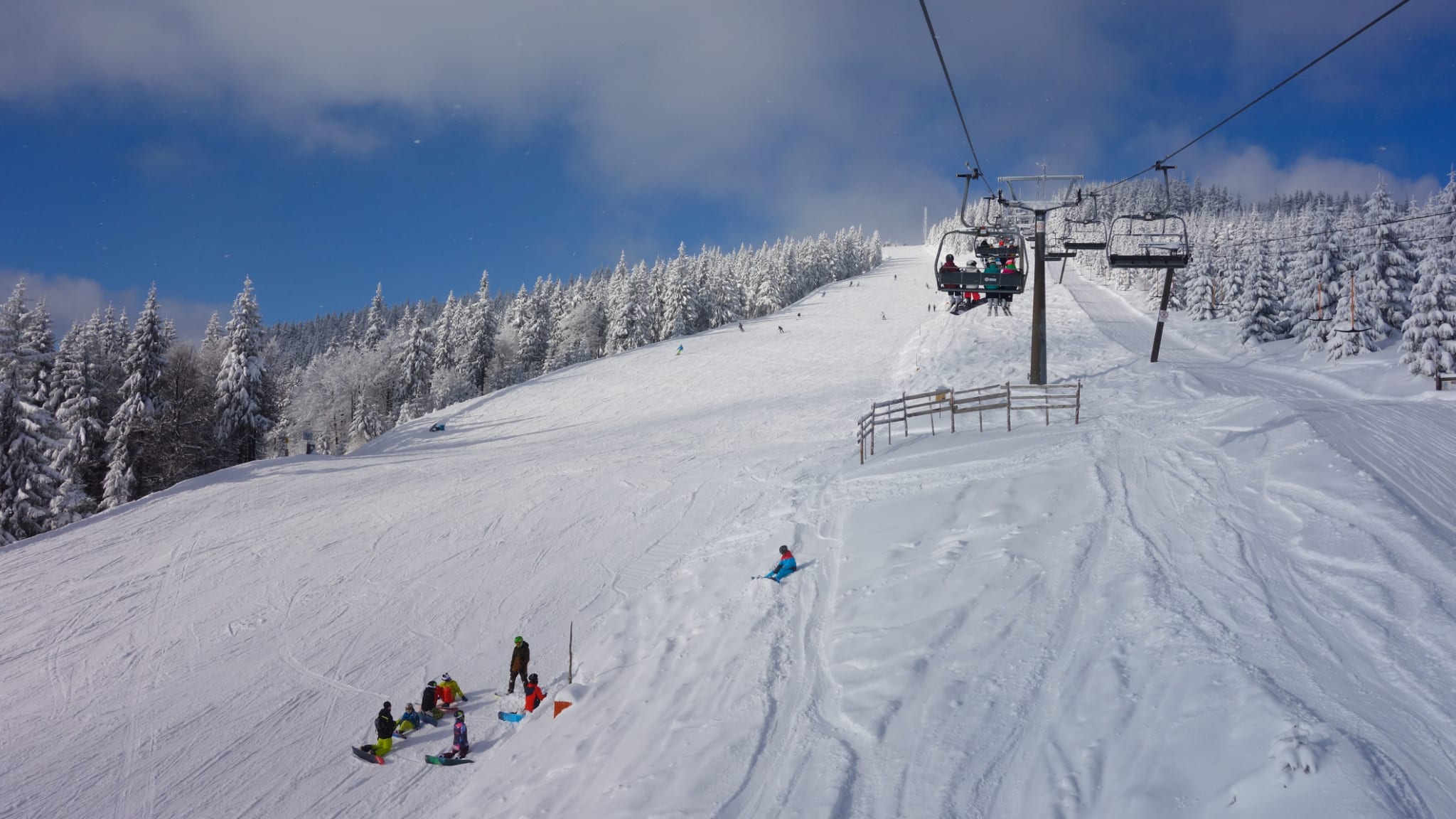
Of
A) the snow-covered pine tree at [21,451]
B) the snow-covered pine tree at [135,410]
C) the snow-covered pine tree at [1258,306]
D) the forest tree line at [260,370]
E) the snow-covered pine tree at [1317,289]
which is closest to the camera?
the snow-covered pine tree at [21,451]

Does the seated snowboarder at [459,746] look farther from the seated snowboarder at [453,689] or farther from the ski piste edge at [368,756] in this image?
the seated snowboarder at [453,689]

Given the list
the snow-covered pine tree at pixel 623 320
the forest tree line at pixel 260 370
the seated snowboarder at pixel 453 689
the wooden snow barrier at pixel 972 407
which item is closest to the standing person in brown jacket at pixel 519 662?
the seated snowboarder at pixel 453 689

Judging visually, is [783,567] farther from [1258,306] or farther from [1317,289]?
[1258,306]

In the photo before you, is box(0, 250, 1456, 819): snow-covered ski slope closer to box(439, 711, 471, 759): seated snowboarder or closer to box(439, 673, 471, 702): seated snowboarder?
box(439, 711, 471, 759): seated snowboarder

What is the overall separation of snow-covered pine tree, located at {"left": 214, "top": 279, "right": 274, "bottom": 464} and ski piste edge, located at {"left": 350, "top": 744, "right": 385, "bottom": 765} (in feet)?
123

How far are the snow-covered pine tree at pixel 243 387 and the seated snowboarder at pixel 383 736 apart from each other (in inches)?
1481

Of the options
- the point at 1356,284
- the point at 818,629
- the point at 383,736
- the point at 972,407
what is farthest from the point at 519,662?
the point at 1356,284

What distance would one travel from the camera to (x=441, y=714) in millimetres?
11719

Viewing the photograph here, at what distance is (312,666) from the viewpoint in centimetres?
1373

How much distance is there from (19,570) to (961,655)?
87.5 feet

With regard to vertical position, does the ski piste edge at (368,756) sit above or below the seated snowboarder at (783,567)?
below

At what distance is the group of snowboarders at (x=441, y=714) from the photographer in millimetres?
10656

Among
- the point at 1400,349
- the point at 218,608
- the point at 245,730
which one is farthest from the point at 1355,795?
the point at 1400,349

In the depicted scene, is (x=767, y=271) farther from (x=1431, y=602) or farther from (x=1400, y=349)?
(x=1431, y=602)
